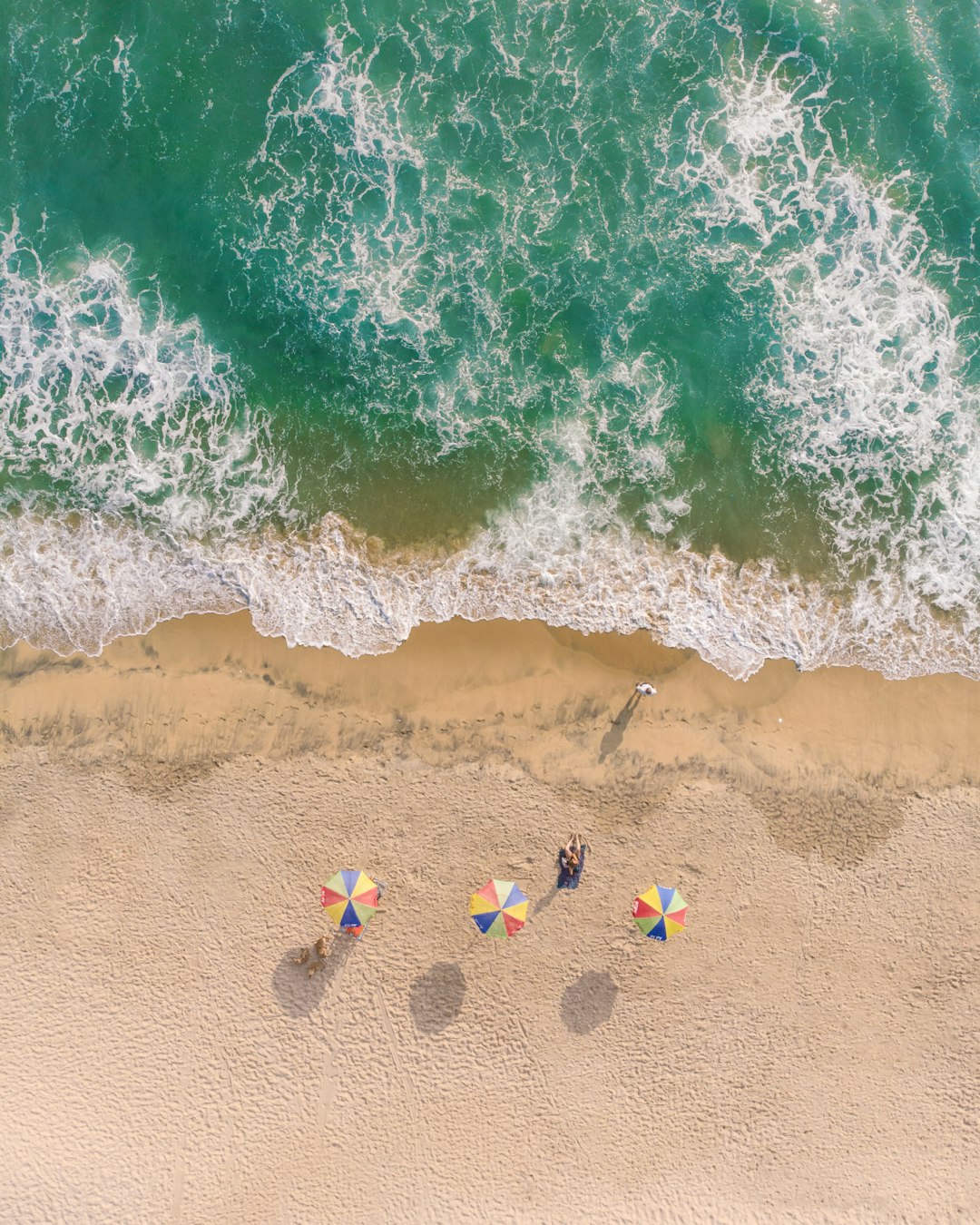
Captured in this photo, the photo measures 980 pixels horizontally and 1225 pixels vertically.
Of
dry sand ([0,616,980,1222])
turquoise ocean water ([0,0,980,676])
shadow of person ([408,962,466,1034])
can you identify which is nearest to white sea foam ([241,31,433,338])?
turquoise ocean water ([0,0,980,676])

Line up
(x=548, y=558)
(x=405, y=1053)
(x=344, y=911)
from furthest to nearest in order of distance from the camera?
(x=548, y=558) → (x=405, y=1053) → (x=344, y=911)

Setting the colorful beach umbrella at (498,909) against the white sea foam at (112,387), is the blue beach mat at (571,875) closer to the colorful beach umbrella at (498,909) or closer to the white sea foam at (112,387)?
the colorful beach umbrella at (498,909)

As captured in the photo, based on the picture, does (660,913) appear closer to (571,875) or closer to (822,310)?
(571,875)

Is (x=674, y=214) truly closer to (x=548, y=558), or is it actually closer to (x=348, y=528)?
(x=548, y=558)

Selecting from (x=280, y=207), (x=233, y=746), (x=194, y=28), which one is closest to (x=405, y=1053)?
(x=233, y=746)

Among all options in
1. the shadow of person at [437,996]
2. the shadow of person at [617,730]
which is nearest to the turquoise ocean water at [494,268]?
the shadow of person at [617,730]

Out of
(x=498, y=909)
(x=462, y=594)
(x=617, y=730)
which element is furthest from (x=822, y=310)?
(x=498, y=909)
